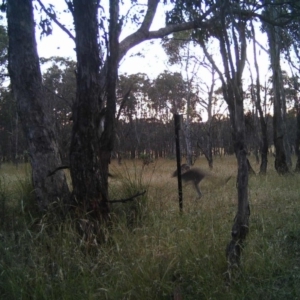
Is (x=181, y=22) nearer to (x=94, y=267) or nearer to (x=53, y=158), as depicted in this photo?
A: (x=53, y=158)

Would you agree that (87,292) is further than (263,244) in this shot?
No

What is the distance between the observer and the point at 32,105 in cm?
502

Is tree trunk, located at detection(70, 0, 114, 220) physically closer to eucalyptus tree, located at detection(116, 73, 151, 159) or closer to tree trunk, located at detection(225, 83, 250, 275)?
tree trunk, located at detection(225, 83, 250, 275)

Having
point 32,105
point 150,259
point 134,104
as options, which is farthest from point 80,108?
point 134,104

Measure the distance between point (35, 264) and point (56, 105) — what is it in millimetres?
26791

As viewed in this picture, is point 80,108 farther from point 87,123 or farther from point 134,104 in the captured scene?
point 134,104

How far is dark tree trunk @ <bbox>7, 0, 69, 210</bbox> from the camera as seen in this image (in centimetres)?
500

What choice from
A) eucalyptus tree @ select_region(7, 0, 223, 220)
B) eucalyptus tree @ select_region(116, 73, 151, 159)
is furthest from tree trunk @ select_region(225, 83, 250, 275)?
eucalyptus tree @ select_region(116, 73, 151, 159)

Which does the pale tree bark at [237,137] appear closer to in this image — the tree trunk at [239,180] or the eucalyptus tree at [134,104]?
the tree trunk at [239,180]

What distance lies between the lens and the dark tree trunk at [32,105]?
5.00 meters

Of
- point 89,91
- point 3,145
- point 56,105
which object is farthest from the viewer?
point 3,145

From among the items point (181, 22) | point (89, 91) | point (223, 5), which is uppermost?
point (181, 22)

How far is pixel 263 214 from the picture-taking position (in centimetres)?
516

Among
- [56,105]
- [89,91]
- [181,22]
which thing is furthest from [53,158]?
[56,105]
